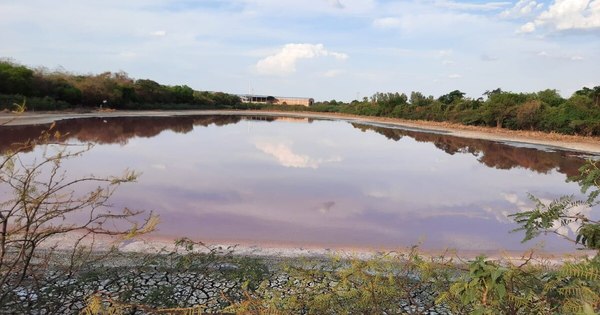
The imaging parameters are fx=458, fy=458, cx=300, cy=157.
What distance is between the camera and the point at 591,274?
56.7 inches

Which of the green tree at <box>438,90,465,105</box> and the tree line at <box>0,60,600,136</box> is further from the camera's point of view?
the green tree at <box>438,90,465,105</box>

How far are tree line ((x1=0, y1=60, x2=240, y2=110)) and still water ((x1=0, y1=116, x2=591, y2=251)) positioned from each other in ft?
47.4

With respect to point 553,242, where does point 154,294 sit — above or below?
above

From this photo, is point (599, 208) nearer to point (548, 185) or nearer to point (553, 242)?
point (548, 185)

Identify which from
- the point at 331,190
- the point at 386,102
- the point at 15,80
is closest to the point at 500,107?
the point at 386,102

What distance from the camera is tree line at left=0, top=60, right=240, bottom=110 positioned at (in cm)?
3453

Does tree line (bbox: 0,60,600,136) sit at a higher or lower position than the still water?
higher

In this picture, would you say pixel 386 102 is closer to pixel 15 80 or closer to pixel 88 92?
pixel 88 92

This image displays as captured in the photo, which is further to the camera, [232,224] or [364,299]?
[232,224]

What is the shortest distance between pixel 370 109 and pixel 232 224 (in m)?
52.4

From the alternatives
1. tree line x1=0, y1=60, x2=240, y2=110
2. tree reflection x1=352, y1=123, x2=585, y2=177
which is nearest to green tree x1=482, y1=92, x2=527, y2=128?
tree reflection x1=352, y1=123, x2=585, y2=177

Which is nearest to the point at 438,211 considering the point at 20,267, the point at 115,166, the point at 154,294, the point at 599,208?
the point at 599,208

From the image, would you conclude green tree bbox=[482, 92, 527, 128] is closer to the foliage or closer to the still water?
the still water

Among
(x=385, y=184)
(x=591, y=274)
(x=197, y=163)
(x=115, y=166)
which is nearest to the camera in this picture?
(x=591, y=274)
